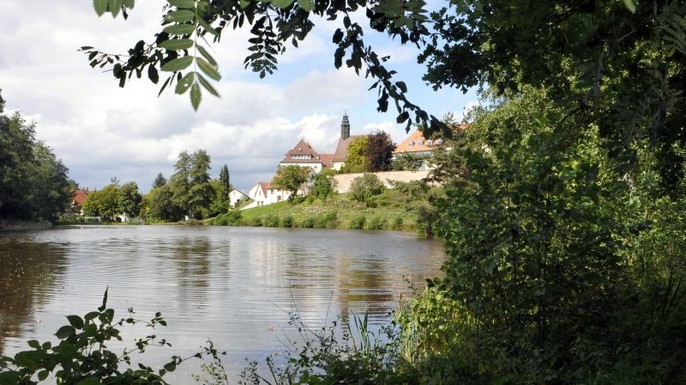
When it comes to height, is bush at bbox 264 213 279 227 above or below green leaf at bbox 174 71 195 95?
below

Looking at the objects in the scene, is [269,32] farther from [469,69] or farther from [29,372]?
→ [29,372]

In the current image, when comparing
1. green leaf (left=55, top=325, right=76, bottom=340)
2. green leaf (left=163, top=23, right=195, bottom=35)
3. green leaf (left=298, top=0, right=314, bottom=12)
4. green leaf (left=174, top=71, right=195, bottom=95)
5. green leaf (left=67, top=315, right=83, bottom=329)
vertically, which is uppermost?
green leaf (left=298, top=0, right=314, bottom=12)

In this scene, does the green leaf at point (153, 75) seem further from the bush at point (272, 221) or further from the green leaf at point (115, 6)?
the bush at point (272, 221)

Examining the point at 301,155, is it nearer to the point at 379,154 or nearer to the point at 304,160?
the point at 304,160

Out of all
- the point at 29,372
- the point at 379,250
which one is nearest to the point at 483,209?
the point at 29,372

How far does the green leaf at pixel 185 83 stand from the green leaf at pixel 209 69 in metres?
0.03

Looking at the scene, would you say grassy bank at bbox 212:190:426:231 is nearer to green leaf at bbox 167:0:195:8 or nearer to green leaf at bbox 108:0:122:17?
green leaf at bbox 167:0:195:8

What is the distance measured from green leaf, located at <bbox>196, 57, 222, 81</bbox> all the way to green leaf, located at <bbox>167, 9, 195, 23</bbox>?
Answer: 0.17 metres

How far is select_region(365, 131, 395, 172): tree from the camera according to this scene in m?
81.8

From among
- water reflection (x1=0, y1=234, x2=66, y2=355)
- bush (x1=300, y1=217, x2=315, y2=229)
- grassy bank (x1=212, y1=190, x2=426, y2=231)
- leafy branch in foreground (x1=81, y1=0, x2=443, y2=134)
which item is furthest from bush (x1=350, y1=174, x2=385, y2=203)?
leafy branch in foreground (x1=81, y1=0, x2=443, y2=134)

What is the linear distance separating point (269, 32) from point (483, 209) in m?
2.15

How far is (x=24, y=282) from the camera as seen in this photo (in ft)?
53.7

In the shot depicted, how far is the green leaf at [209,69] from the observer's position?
1.78 m

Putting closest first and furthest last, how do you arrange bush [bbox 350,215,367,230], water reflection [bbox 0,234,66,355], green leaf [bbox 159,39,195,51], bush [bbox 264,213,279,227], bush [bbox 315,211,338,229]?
1. green leaf [bbox 159,39,195,51]
2. water reflection [bbox 0,234,66,355]
3. bush [bbox 350,215,367,230]
4. bush [bbox 315,211,338,229]
5. bush [bbox 264,213,279,227]
